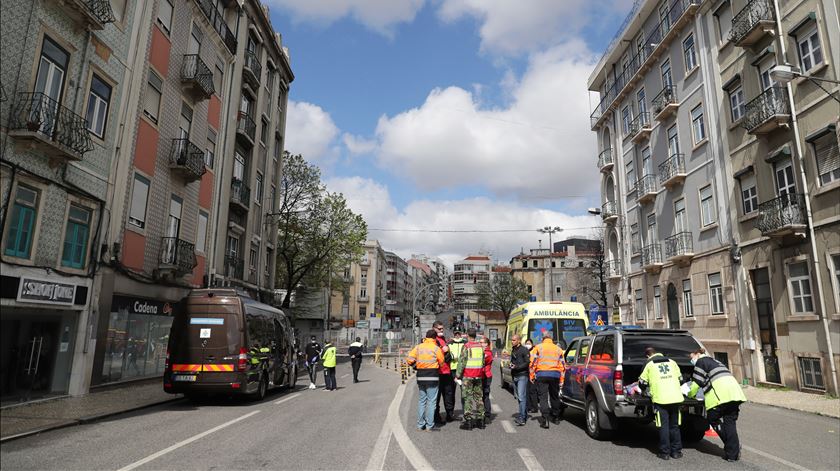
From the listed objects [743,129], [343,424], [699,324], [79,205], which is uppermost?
[743,129]

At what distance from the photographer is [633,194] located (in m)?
27.7

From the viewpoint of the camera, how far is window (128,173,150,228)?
16.6 m

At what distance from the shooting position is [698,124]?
21.6 meters

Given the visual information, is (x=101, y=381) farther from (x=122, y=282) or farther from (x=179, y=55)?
(x=179, y=55)

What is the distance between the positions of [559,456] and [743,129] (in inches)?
648

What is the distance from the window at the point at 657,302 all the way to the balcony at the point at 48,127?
77.4ft

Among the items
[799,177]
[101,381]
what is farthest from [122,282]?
[799,177]

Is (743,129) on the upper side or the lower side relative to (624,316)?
upper

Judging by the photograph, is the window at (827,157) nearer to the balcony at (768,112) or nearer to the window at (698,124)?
the balcony at (768,112)

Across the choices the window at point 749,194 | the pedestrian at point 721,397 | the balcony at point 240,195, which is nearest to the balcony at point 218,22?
the balcony at point 240,195

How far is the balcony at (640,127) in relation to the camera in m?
25.6

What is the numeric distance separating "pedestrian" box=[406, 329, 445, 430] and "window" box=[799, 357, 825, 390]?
12.6 meters

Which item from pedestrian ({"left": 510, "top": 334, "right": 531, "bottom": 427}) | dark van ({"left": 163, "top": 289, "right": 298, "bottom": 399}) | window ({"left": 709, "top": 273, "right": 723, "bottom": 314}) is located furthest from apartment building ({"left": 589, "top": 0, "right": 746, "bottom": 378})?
dark van ({"left": 163, "top": 289, "right": 298, "bottom": 399})

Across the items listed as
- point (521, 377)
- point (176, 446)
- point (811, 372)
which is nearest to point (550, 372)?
point (521, 377)
